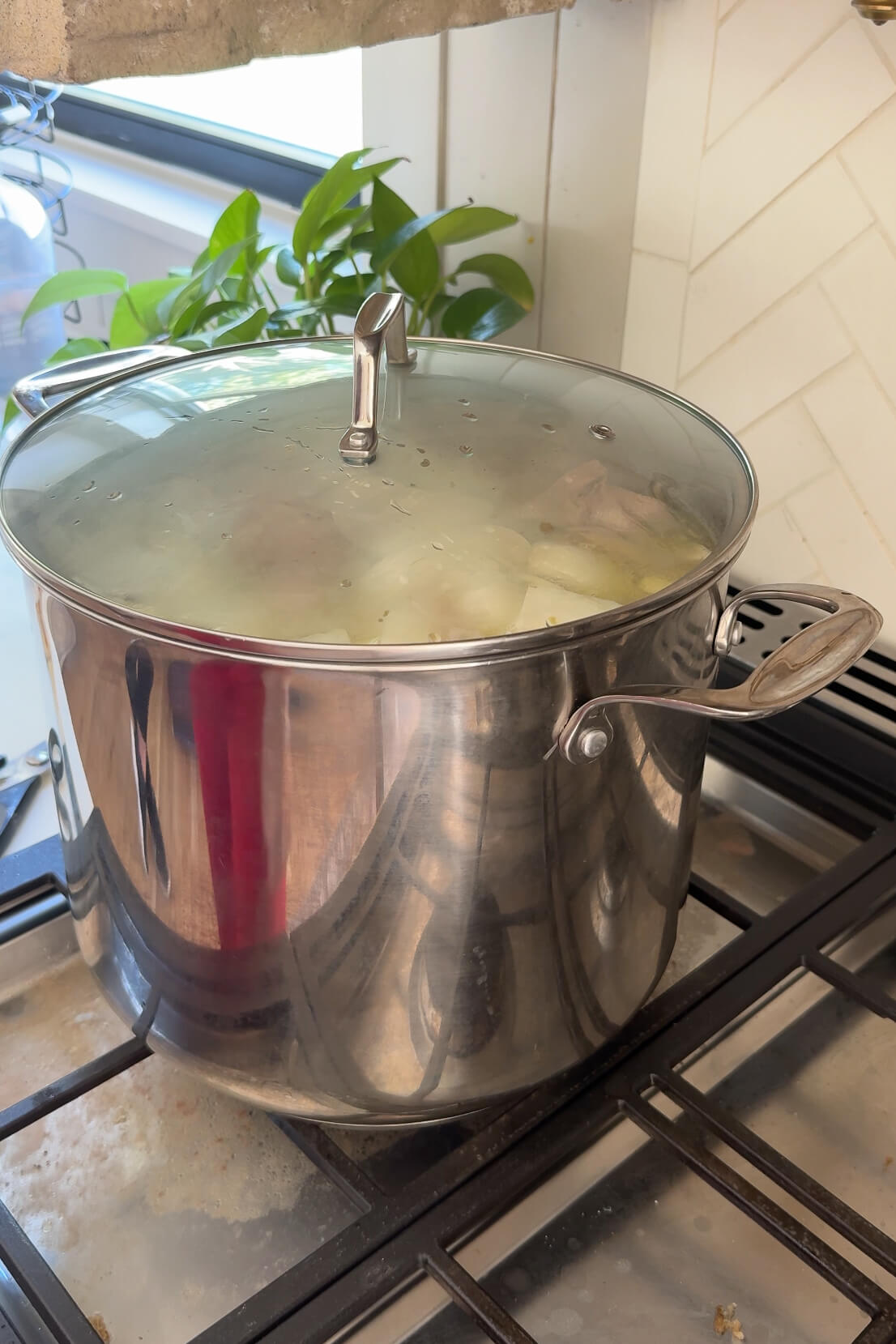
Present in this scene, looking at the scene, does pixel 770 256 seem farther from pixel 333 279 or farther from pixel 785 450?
pixel 333 279

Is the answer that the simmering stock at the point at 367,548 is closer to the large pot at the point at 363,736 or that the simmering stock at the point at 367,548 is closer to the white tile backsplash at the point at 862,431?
the large pot at the point at 363,736

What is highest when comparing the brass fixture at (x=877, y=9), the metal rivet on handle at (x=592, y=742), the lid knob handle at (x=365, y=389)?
the brass fixture at (x=877, y=9)

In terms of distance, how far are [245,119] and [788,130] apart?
937 mm

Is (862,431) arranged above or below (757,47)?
below

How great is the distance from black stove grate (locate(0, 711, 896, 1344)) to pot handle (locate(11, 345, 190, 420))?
0.26 metres

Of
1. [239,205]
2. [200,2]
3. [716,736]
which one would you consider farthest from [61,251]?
[716,736]

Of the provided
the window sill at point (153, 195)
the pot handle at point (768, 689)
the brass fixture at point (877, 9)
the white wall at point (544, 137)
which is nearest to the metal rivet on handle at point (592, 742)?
the pot handle at point (768, 689)

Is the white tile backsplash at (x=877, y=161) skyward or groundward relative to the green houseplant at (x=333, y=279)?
skyward

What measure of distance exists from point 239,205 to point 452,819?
619 millimetres

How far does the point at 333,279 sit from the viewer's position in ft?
2.93

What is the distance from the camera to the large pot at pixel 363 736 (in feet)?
1.31

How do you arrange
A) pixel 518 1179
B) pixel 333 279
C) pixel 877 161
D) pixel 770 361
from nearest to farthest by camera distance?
1. pixel 518 1179
2. pixel 877 161
3. pixel 770 361
4. pixel 333 279

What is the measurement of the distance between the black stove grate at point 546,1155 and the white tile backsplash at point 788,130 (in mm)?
408

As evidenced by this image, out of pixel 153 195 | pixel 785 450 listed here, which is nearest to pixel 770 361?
pixel 785 450
